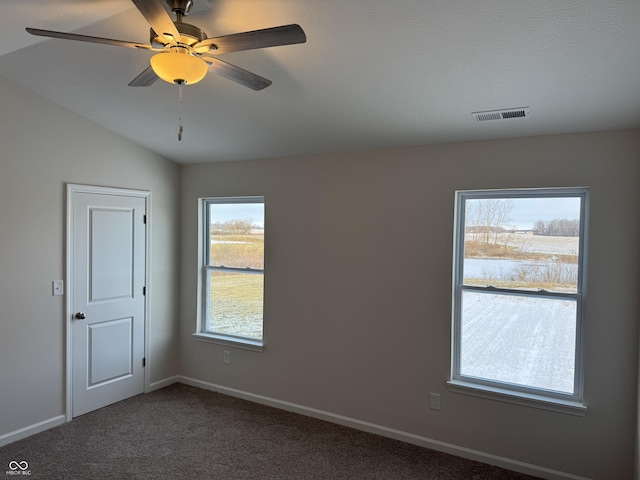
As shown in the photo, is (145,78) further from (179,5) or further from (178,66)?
(178,66)

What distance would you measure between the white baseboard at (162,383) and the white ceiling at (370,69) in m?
2.62

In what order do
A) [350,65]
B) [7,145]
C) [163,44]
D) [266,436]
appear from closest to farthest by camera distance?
[163,44] < [350,65] < [7,145] < [266,436]

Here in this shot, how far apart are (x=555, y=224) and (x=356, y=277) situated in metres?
1.54

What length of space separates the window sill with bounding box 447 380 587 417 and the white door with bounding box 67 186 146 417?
3.00 m

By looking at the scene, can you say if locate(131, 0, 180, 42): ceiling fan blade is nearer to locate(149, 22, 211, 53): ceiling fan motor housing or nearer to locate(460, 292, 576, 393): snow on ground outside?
locate(149, 22, 211, 53): ceiling fan motor housing

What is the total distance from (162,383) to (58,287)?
5.07 feet

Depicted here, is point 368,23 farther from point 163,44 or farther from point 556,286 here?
point 556,286

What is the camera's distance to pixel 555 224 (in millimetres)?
3014

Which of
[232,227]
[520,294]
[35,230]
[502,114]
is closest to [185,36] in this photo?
[502,114]

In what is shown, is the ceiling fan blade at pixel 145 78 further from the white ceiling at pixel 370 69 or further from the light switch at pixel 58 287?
the light switch at pixel 58 287

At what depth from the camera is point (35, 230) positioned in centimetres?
348

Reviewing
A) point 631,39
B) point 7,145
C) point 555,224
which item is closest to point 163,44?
point 631,39

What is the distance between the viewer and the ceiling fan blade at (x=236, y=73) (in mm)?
1963
